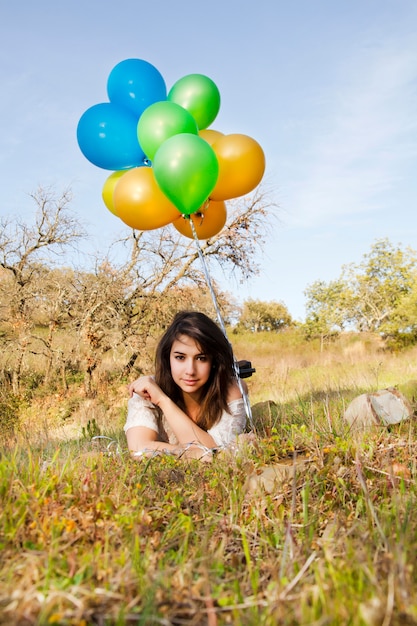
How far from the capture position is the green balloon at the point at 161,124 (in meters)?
3.66

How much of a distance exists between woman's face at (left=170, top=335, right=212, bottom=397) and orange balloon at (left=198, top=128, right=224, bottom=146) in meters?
1.78

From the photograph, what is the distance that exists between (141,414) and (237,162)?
2.11 m

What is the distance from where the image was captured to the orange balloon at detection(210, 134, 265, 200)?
3.92m

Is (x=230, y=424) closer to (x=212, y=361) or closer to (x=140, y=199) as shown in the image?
(x=212, y=361)

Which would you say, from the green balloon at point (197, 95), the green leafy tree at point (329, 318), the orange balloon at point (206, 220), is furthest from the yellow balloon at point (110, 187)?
the green leafy tree at point (329, 318)

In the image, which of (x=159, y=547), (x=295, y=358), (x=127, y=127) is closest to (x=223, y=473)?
(x=159, y=547)

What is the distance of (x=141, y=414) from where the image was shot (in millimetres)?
3518

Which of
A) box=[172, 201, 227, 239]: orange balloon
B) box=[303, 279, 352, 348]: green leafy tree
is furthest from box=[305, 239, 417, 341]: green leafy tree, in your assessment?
box=[172, 201, 227, 239]: orange balloon

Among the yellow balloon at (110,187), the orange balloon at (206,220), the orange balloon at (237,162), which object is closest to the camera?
the orange balloon at (237,162)

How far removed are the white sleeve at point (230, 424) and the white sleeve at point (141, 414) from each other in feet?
1.41

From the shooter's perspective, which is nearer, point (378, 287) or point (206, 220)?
point (206, 220)

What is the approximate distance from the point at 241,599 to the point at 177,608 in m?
0.17

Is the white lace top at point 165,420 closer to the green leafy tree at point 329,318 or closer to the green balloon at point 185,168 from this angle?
the green balloon at point 185,168

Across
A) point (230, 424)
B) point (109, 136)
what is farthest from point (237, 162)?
point (230, 424)
